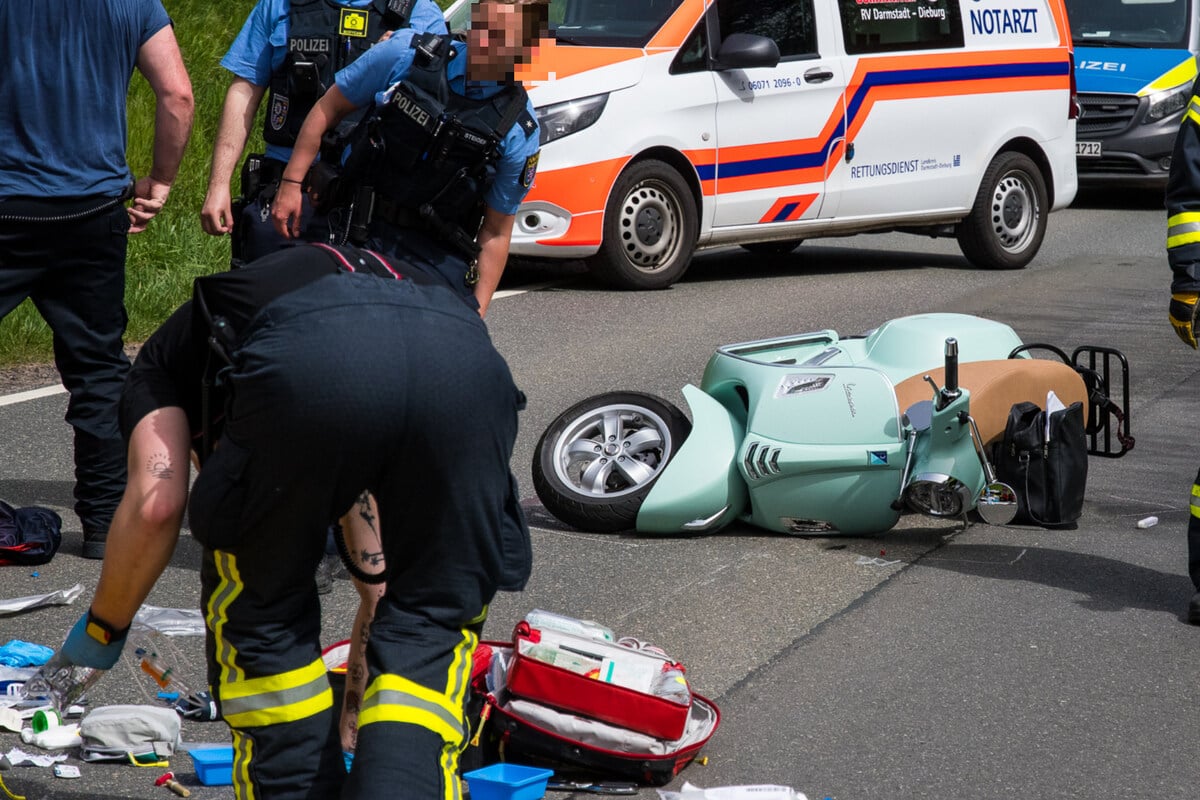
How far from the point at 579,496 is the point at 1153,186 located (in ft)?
37.5

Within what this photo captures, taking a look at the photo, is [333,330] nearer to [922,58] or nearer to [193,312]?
[193,312]

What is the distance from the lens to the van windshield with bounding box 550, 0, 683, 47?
10305 millimetres

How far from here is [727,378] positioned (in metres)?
5.79

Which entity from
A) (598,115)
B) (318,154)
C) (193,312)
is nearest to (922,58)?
(598,115)

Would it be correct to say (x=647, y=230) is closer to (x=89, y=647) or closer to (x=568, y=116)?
A: (x=568, y=116)

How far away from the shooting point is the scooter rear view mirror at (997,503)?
5.31m

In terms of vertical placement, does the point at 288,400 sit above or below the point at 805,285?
above

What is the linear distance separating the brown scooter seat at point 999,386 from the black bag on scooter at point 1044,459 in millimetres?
58

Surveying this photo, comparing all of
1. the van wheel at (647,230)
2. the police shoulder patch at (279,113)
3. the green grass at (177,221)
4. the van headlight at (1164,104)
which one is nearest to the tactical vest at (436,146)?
the police shoulder patch at (279,113)

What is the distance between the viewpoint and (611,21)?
1053cm

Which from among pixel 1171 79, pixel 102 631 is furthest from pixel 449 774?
pixel 1171 79

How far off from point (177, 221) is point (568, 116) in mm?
2863

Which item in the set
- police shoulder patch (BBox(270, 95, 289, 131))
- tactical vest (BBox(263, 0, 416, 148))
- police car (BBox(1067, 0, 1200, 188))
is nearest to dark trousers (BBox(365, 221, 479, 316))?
tactical vest (BBox(263, 0, 416, 148))

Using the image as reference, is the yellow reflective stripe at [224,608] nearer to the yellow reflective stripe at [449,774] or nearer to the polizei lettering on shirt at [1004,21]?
the yellow reflective stripe at [449,774]
